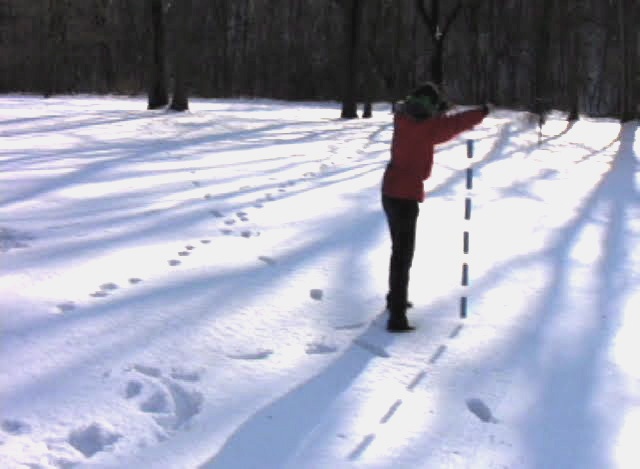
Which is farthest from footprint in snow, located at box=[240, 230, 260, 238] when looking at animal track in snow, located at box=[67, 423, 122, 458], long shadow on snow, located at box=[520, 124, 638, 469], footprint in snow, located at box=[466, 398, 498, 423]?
animal track in snow, located at box=[67, 423, 122, 458]

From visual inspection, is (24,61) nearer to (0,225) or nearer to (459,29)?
(459,29)

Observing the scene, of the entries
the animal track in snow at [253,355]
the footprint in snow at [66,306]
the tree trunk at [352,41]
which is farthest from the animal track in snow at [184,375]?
the tree trunk at [352,41]

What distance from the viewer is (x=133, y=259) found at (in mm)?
7031

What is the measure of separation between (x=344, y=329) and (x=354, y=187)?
6136mm

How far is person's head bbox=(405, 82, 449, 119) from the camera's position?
5.44 metres

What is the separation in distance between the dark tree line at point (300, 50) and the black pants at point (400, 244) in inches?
1399

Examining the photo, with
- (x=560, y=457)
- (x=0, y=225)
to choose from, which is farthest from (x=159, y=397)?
(x=0, y=225)

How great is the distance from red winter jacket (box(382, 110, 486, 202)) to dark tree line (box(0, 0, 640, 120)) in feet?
116

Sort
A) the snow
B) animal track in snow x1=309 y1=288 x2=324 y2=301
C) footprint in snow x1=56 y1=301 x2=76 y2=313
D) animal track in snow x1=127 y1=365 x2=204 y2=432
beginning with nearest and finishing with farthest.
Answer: the snow
animal track in snow x1=127 y1=365 x2=204 y2=432
footprint in snow x1=56 y1=301 x2=76 y2=313
animal track in snow x1=309 y1=288 x2=324 y2=301

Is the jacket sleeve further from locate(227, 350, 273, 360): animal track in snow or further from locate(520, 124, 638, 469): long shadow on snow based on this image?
locate(227, 350, 273, 360): animal track in snow

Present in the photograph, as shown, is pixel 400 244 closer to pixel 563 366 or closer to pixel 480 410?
pixel 563 366

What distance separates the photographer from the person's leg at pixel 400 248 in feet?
18.8

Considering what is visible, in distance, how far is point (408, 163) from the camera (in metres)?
5.64

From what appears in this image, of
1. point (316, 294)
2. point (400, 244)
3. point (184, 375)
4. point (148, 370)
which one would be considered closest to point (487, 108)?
point (400, 244)
